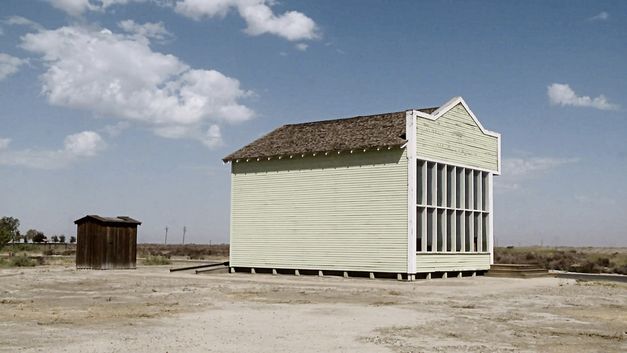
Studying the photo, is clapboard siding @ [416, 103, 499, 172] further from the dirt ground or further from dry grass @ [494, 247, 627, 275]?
dry grass @ [494, 247, 627, 275]

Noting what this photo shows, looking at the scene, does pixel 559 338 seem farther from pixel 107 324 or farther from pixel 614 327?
pixel 107 324

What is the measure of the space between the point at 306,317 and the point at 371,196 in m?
16.6

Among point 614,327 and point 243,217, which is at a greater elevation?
point 243,217

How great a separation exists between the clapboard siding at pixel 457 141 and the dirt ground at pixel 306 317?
751 cm

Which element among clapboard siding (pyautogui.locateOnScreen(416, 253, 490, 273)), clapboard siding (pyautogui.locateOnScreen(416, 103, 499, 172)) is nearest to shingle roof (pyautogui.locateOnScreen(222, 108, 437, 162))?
clapboard siding (pyautogui.locateOnScreen(416, 103, 499, 172))

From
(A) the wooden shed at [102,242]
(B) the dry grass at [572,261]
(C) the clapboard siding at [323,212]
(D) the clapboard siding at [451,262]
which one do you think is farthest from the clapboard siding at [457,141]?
(A) the wooden shed at [102,242]

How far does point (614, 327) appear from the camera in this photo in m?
16.0

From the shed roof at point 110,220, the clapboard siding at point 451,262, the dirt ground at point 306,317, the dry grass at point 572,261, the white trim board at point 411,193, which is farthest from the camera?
the dry grass at point 572,261

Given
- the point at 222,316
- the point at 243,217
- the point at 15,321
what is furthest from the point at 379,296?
the point at 243,217

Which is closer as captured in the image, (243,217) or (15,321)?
(15,321)

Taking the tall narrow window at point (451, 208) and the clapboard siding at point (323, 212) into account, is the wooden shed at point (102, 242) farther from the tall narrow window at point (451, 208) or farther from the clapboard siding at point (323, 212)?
the tall narrow window at point (451, 208)

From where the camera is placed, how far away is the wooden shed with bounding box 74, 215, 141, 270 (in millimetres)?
40781

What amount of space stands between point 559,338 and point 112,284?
64.6 ft

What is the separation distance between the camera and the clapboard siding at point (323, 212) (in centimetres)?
3238
